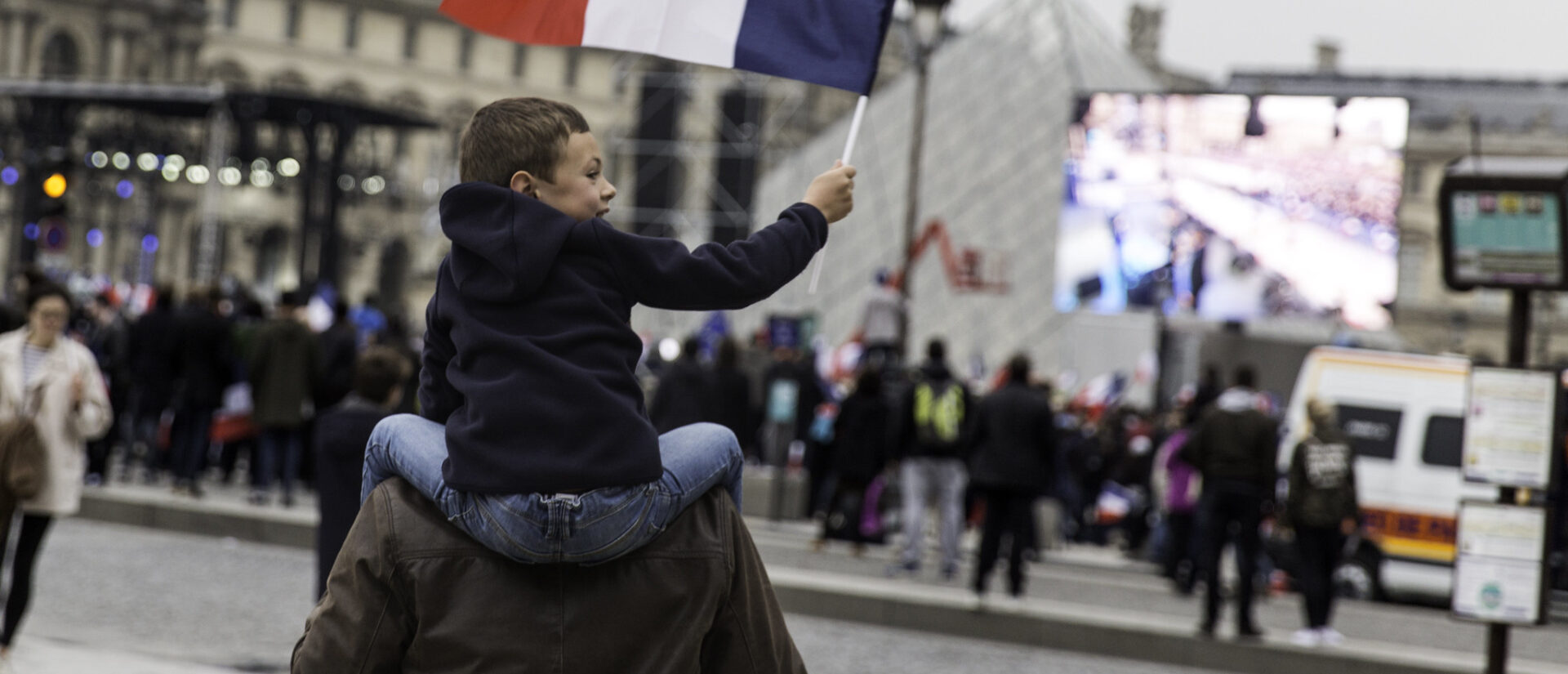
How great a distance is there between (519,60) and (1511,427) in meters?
79.3

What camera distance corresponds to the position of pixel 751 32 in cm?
291

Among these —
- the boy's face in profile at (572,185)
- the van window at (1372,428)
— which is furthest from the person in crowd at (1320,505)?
the boy's face in profile at (572,185)

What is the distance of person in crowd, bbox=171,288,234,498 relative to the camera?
1459 centimetres

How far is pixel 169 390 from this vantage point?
49.4ft

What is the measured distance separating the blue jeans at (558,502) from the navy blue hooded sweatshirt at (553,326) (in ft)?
0.07

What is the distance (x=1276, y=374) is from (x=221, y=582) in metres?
26.3

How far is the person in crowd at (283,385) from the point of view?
14.0 m

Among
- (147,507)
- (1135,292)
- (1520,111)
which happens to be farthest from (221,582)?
(1520,111)

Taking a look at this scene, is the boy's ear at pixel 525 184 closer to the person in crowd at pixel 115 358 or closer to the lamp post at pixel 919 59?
the person in crowd at pixel 115 358

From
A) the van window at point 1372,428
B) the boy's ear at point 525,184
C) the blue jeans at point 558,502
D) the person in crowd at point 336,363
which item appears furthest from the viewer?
the van window at point 1372,428

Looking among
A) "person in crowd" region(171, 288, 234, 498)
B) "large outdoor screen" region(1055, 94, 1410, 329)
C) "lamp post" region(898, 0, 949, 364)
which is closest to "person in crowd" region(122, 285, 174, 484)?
"person in crowd" region(171, 288, 234, 498)

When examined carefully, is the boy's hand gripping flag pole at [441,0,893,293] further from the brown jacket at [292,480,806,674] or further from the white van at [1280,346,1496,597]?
the white van at [1280,346,1496,597]

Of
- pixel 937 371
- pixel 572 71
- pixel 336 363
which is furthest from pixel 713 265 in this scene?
pixel 572 71

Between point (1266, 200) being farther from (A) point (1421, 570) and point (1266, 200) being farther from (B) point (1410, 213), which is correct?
(B) point (1410, 213)
